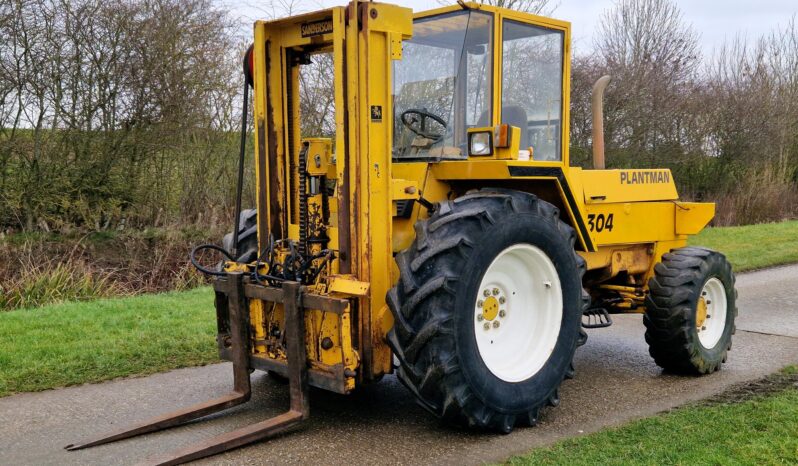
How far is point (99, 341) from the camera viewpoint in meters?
6.55

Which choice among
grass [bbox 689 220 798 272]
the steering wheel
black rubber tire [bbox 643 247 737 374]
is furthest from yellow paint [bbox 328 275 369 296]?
grass [bbox 689 220 798 272]

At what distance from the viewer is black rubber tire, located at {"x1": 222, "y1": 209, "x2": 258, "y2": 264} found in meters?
5.43

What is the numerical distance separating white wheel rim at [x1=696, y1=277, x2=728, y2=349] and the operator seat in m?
2.05

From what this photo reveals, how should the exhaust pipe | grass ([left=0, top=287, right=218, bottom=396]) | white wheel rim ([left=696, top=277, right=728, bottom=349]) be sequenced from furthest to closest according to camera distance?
1. the exhaust pipe
2. white wheel rim ([left=696, top=277, right=728, bottom=349])
3. grass ([left=0, top=287, right=218, bottom=396])

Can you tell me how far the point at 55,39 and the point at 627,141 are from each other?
1216 cm

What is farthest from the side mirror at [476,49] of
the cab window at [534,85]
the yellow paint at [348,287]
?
the yellow paint at [348,287]

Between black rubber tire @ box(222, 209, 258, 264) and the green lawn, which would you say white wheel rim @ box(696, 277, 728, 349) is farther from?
the green lawn

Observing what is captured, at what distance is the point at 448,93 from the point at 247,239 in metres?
1.78

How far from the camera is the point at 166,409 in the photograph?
5.09 metres

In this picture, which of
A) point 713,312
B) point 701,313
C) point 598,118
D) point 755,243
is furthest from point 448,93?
point 755,243

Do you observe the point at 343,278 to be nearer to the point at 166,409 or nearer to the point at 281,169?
the point at 281,169

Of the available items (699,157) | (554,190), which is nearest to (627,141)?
(699,157)

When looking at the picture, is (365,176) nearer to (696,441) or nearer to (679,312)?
(696,441)

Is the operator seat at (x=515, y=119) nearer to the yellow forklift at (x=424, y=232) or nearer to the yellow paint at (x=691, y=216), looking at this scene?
the yellow forklift at (x=424, y=232)
